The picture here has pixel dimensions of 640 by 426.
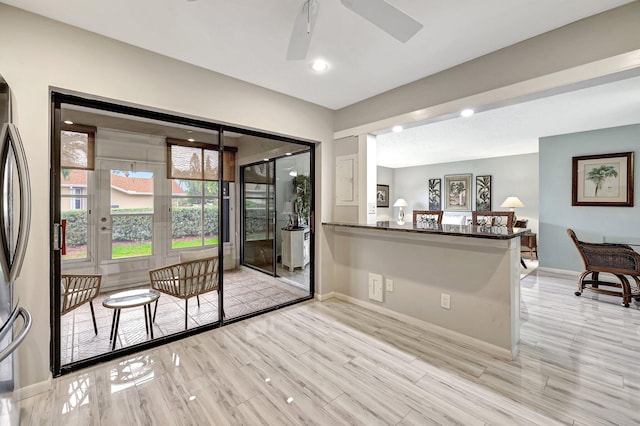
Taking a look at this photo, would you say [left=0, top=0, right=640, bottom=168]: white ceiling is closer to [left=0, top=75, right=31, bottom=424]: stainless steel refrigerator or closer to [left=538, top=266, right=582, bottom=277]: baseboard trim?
[left=0, top=75, right=31, bottom=424]: stainless steel refrigerator

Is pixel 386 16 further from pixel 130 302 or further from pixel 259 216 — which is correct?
pixel 130 302

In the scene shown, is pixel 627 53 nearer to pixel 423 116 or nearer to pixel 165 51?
pixel 423 116

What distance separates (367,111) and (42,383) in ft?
12.0

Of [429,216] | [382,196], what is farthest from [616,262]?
[382,196]

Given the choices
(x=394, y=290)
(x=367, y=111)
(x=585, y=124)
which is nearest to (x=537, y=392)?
(x=394, y=290)

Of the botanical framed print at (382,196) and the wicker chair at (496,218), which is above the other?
the botanical framed print at (382,196)

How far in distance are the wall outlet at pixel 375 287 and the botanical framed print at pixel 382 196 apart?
19.5 ft

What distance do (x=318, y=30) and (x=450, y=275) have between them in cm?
235

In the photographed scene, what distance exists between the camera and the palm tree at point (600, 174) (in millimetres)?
4488

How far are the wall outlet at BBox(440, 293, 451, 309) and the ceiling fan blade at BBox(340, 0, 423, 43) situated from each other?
2.18 m

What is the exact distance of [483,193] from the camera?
7.55 meters

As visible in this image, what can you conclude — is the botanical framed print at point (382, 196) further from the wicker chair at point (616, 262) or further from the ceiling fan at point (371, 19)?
the ceiling fan at point (371, 19)

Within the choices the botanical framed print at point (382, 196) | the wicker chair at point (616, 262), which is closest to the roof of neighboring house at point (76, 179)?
the wicker chair at point (616, 262)

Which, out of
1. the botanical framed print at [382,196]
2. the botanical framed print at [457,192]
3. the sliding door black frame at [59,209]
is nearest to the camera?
the sliding door black frame at [59,209]
